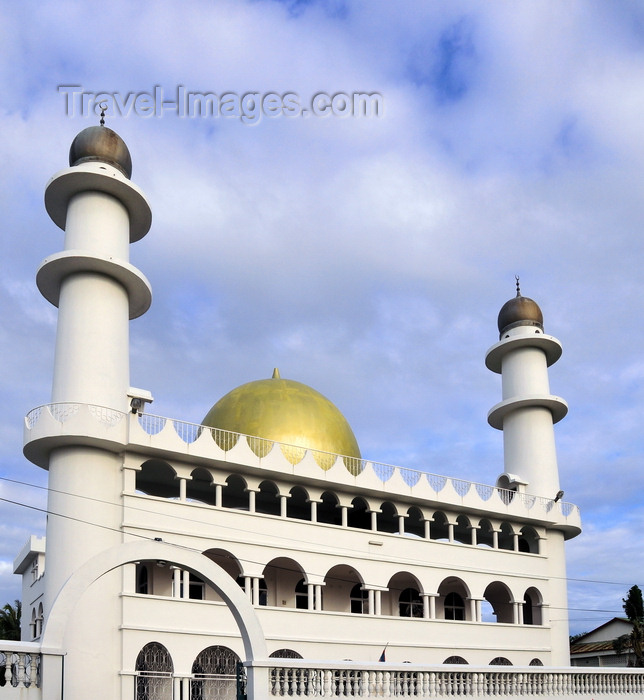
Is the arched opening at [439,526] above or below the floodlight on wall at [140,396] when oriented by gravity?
below

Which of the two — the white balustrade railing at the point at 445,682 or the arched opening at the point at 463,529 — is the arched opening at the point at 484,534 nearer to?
the arched opening at the point at 463,529

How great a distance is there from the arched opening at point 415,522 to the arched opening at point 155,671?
11413mm

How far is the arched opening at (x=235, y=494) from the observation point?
3091 cm

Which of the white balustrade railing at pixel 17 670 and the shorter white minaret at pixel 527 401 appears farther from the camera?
the shorter white minaret at pixel 527 401

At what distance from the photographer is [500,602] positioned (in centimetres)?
3869

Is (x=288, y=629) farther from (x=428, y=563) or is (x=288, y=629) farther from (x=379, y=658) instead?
(x=428, y=563)

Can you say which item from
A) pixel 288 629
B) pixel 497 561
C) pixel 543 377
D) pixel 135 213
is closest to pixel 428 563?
pixel 497 561

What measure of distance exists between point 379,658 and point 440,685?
9.99 m

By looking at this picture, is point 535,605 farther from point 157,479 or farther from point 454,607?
point 157,479

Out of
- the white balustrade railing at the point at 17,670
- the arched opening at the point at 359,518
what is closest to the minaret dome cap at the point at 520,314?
the arched opening at the point at 359,518

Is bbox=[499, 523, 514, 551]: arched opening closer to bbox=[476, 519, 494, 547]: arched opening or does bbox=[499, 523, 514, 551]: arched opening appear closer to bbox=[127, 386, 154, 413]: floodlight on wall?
bbox=[476, 519, 494, 547]: arched opening

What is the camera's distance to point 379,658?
29.1 m

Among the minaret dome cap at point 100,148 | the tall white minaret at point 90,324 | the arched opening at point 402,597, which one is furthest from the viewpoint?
the arched opening at point 402,597

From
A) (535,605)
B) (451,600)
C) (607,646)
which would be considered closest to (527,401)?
(535,605)
